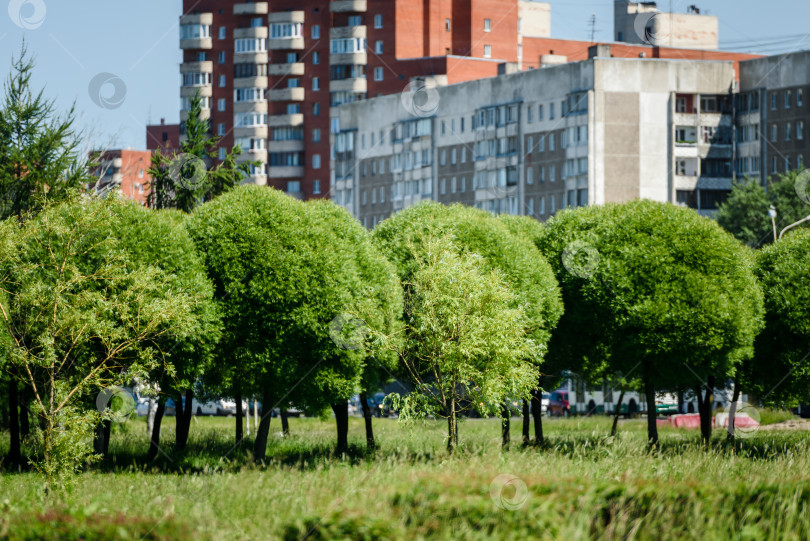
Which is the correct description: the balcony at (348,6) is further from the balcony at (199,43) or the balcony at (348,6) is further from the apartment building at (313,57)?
the balcony at (199,43)

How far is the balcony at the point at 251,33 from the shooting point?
16025 centimetres

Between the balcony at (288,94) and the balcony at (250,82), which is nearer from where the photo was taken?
the balcony at (288,94)

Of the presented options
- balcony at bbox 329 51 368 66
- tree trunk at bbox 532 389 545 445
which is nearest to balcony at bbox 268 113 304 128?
balcony at bbox 329 51 368 66

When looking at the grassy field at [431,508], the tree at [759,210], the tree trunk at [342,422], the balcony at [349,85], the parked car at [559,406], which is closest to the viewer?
the grassy field at [431,508]

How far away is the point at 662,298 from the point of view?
44562 millimetres

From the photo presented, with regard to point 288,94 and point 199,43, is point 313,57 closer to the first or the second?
point 288,94

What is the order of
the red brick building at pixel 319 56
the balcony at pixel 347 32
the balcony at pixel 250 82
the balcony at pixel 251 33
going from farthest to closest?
1. the balcony at pixel 251 33
2. the balcony at pixel 250 82
3. the balcony at pixel 347 32
4. the red brick building at pixel 319 56

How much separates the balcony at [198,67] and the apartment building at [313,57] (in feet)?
0.48

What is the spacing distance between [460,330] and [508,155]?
322 feet

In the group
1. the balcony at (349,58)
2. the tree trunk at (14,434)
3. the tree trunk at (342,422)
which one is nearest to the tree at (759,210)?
the balcony at (349,58)

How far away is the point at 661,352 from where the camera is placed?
4481 cm

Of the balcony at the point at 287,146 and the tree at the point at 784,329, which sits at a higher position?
the balcony at the point at 287,146

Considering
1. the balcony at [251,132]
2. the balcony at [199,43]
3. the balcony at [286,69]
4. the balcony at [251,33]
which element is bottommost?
the balcony at [251,132]

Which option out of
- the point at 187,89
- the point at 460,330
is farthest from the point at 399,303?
the point at 187,89
